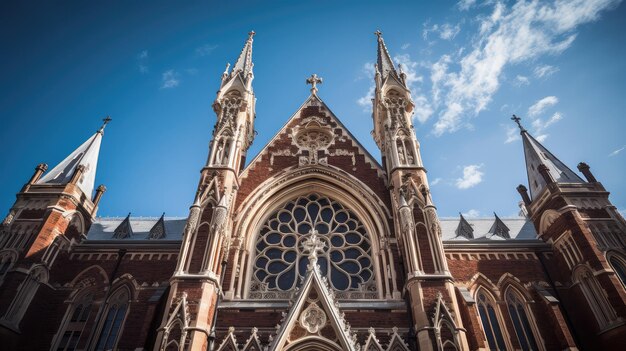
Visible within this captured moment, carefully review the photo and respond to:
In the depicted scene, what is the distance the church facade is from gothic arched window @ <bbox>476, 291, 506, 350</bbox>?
0.15 feet

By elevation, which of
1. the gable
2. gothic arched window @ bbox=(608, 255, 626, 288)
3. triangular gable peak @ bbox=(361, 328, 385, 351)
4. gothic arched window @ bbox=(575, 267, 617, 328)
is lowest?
triangular gable peak @ bbox=(361, 328, 385, 351)

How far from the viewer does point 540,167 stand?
1834 centimetres

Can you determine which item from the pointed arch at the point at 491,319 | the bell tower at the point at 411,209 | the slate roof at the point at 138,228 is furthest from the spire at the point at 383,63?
the slate roof at the point at 138,228

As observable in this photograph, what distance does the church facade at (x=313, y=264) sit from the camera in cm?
1270

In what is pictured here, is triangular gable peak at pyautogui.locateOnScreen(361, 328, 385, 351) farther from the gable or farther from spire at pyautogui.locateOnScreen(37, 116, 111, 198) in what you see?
spire at pyautogui.locateOnScreen(37, 116, 111, 198)

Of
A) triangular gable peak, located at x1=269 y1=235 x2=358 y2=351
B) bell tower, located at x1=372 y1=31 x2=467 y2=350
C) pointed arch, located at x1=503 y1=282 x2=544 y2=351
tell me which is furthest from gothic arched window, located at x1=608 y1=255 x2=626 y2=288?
triangular gable peak, located at x1=269 y1=235 x2=358 y2=351

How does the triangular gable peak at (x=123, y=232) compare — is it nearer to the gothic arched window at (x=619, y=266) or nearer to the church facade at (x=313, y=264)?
the church facade at (x=313, y=264)

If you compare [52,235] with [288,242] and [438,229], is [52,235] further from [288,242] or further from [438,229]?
[438,229]

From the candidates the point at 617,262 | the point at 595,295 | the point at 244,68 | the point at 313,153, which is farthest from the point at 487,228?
the point at 244,68

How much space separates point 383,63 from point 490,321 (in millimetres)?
14916

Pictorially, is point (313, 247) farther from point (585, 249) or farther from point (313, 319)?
point (585, 249)

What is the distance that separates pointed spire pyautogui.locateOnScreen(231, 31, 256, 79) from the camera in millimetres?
21562

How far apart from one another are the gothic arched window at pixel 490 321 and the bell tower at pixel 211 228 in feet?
33.7

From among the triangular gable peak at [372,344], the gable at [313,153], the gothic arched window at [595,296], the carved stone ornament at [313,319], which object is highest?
the gable at [313,153]
